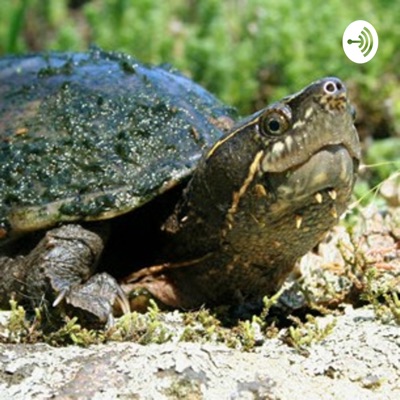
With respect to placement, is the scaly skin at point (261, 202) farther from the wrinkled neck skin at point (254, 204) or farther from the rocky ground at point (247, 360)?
the rocky ground at point (247, 360)

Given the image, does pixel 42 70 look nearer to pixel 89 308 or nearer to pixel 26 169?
pixel 26 169

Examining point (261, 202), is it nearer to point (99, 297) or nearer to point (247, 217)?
point (247, 217)

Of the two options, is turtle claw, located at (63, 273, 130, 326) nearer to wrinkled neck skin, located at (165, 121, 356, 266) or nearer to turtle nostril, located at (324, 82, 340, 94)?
wrinkled neck skin, located at (165, 121, 356, 266)

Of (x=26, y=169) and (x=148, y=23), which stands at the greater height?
(x=148, y=23)

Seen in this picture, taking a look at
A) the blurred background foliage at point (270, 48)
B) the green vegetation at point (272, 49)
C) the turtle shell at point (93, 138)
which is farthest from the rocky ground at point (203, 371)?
the blurred background foliage at point (270, 48)

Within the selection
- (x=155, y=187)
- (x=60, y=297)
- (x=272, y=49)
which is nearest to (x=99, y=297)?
(x=60, y=297)

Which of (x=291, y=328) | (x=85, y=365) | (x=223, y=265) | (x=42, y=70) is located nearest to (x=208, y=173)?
(x=223, y=265)
